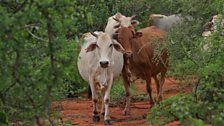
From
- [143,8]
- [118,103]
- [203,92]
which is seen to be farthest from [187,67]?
[143,8]

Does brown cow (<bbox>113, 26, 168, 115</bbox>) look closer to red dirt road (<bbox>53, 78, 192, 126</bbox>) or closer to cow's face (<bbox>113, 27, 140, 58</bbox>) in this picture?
cow's face (<bbox>113, 27, 140, 58</bbox>)

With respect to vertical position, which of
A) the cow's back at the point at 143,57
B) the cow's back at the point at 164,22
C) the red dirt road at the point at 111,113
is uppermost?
the cow's back at the point at 164,22

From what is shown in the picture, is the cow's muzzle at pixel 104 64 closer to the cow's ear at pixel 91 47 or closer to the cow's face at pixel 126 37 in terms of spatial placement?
the cow's ear at pixel 91 47

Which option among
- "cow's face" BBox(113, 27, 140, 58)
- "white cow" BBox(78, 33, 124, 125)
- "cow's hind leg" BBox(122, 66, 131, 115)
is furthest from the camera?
"cow's hind leg" BBox(122, 66, 131, 115)

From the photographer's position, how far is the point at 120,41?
12.6 meters

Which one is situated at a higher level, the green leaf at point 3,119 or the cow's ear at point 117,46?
the cow's ear at point 117,46

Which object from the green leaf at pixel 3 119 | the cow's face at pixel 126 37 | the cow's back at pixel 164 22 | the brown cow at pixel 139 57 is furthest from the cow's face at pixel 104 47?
the cow's back at pixel 164 22

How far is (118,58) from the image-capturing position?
12.4m

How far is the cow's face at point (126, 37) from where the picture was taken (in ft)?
41.1

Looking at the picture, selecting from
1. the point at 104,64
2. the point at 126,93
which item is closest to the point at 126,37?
the point at 126,93

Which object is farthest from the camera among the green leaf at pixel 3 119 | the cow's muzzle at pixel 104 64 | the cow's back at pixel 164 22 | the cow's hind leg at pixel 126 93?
the cow's back at pixel 164 22

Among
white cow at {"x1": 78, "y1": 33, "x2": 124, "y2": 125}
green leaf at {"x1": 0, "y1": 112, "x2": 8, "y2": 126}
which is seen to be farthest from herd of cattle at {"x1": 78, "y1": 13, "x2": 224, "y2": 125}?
green leaf at {"x1": 0, "y1": 112, "x2": 8, "y2": 126}

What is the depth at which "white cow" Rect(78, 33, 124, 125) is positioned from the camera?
11672mm

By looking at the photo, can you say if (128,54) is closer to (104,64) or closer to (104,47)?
(104,47)
